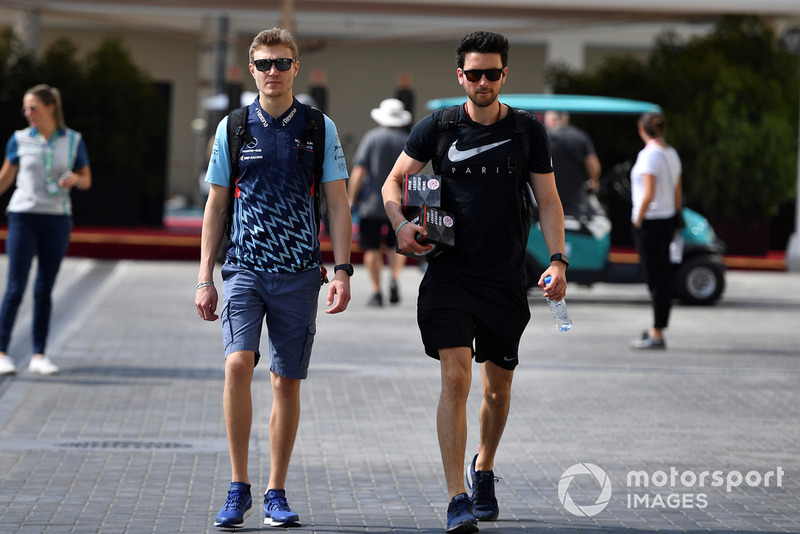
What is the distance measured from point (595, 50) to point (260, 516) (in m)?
30.6

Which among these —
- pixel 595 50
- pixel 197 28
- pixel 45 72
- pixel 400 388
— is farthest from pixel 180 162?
pixel 400 388

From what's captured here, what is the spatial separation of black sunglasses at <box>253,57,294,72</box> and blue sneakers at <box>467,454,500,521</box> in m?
1.75

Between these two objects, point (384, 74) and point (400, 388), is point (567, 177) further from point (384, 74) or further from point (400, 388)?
point (384, 74)

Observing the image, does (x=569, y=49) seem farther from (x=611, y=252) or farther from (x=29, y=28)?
(x=611, y=252)

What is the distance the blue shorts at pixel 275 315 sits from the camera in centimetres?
528

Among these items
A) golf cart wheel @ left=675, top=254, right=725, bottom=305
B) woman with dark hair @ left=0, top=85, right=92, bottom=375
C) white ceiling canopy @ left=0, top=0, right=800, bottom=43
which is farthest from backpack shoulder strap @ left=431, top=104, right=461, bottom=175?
white ceiling canopy @ left=0, top=0, right=800, bottom=43

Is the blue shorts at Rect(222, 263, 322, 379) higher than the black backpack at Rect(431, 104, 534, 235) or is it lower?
lower

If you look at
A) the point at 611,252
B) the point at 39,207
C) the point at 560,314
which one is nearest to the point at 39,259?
the point at 39,207

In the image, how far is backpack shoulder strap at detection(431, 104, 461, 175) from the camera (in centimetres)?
535

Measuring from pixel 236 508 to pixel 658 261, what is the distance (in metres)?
6.59

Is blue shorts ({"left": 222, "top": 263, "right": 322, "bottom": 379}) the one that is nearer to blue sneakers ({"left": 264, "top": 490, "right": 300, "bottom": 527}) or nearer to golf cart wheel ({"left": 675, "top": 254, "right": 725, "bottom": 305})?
blue sneakers ({"left": 264, "top": 490, "right": 300, "bottom": 527})

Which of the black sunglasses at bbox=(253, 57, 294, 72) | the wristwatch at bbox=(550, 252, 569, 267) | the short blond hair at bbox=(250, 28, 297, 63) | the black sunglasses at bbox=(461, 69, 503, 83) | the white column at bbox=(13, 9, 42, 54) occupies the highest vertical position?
the white column at bbox=(13, 9, 42, 54)

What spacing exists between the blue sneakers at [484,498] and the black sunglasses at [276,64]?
1.75m

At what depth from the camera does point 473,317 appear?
212 inches
